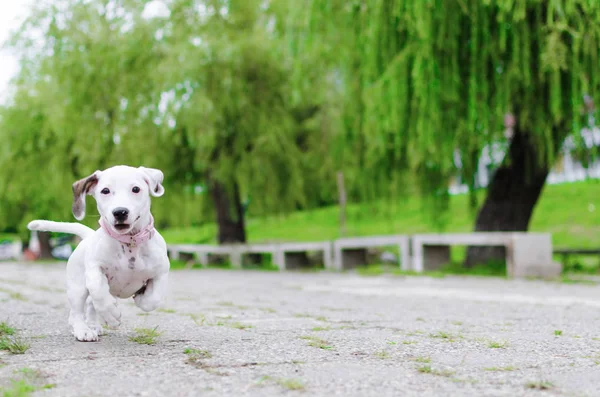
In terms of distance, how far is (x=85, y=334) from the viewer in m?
4.09

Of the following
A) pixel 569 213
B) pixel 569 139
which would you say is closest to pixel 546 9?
pixel 569 139

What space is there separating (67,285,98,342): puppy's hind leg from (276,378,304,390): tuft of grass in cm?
162

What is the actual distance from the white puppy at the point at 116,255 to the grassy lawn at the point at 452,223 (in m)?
10.5

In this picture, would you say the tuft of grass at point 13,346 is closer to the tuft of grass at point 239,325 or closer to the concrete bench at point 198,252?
the tuft of grass at point 239,325

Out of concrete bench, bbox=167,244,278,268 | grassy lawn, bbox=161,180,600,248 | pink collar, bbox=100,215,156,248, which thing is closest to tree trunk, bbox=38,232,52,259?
grassy lawn, bbox=161,180,600,248

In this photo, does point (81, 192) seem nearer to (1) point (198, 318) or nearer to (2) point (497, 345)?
(1) point (198, 318)

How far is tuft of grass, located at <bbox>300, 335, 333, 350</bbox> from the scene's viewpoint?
12.4ft

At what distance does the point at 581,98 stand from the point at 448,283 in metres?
2.88

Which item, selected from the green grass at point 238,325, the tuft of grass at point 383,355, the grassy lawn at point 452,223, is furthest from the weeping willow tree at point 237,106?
the tuft of grass at point 383,355

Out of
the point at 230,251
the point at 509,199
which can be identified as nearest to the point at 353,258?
the point at 509,199

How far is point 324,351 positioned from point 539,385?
113 centimetres

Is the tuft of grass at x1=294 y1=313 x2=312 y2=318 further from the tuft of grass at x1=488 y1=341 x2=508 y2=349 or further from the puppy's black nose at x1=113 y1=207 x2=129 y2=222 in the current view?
the puppy's black nose at x1=113 y1=207 x2=129 y2=222

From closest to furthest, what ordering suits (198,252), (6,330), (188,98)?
(6,330)
(188,98)
(198,252)

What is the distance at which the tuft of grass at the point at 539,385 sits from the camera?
9.02 ft
